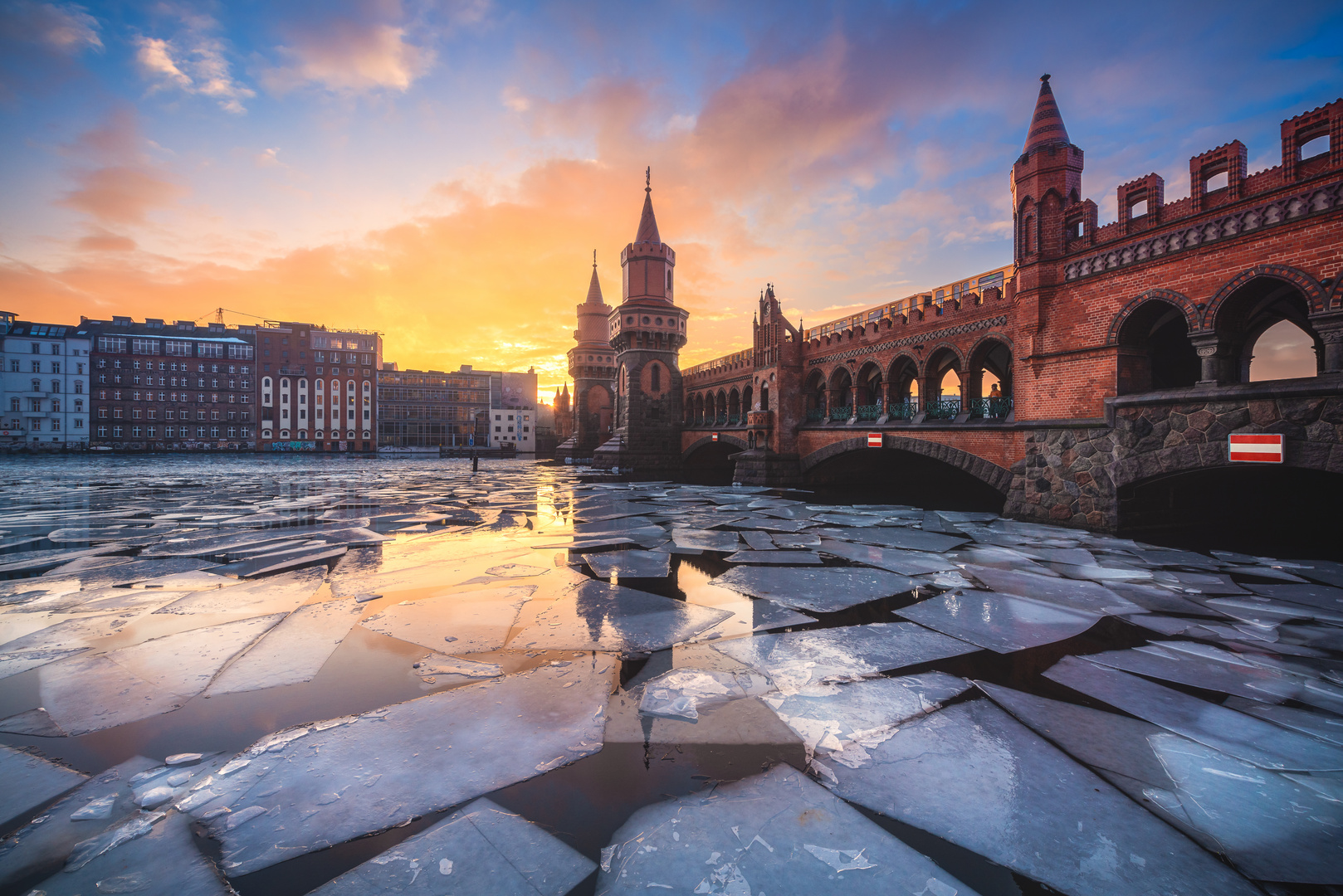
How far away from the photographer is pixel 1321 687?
144 inches

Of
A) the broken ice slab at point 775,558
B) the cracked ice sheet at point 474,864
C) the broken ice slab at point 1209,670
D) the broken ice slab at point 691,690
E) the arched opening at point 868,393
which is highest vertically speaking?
the arched opening at point 868,393

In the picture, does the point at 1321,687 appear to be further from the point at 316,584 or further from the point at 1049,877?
the point at 316,584

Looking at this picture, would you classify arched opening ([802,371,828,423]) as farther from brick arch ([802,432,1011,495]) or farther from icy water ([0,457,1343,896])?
icy water ([0,457,1343,896])

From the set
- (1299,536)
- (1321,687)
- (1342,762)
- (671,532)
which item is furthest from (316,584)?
(1299,536)

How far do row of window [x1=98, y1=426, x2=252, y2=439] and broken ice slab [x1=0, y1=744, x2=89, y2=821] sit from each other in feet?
301

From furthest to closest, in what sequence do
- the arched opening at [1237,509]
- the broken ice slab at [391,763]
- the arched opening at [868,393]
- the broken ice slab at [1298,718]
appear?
1. the arched opening at [868,393]
2. the arched opening at [1237,509]
3. the broken ice slab at [1298,718]
4. the broken ice slab at [391,763]

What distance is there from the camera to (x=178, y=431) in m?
71.8

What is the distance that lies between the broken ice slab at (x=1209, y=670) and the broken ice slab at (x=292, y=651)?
599cm

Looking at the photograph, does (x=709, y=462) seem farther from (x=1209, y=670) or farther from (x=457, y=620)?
(x=1209, y=670)

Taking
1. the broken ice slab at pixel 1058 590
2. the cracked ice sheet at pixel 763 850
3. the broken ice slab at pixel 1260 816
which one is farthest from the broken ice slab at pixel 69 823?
the broken ice slab at pixel 1058 590

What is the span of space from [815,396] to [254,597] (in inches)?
859

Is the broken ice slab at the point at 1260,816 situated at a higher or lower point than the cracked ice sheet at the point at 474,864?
lower

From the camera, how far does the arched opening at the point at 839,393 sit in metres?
20.4

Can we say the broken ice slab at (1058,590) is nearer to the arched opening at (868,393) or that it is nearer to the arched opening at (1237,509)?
the arched opening at (1237,509)
